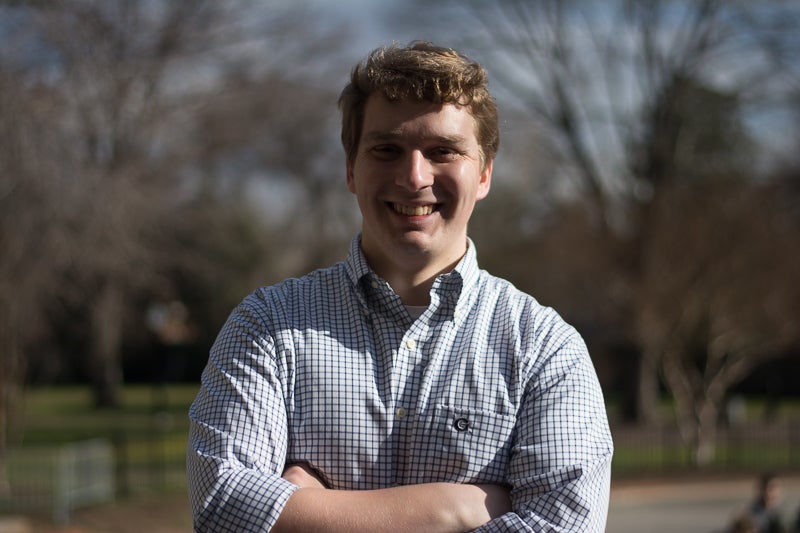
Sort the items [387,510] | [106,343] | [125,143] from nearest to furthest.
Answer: [387,510], [125,143], [106,343]

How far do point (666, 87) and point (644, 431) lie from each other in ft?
33.5

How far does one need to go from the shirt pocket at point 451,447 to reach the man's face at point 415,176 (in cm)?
38

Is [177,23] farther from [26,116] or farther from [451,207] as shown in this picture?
[451,207]

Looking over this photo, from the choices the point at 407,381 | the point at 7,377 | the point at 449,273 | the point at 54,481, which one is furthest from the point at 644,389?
the point at 407,381

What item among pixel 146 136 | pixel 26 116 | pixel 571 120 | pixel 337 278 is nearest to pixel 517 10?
pixel 571 120

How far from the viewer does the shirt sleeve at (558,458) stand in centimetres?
225

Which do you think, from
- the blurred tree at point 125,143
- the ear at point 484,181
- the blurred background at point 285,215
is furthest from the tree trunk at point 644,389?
the ear at point 484,181

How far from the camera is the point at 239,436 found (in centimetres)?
233

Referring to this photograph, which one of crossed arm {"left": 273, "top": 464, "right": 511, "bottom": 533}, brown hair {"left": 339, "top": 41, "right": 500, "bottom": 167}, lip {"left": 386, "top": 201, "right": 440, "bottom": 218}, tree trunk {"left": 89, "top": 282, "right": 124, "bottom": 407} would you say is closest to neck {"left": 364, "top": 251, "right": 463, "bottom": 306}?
lip {"left": 386, "top": 201, "right": 440, "bottom": 218}

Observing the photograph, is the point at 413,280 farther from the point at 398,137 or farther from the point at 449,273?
the point at 398,137

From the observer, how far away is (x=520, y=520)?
2.24 meters

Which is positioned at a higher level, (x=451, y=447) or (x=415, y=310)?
(x=415, y=310)

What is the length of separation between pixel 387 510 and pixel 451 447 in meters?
0.19

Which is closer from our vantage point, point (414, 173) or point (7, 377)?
point (414, 173)
